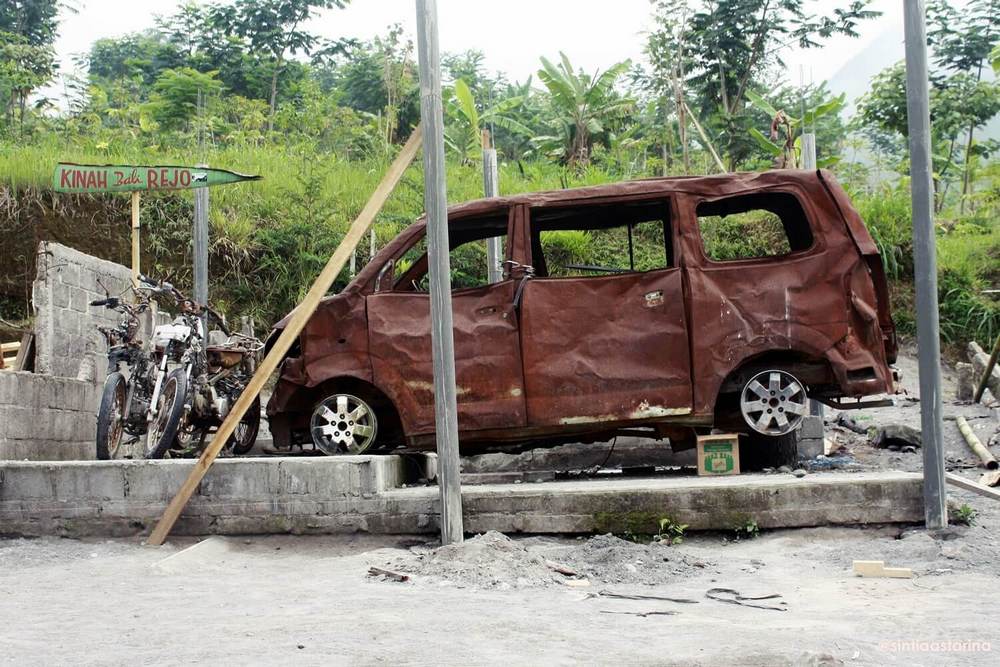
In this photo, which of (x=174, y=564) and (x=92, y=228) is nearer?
(x=174, y=564)

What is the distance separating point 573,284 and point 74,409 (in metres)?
3.85

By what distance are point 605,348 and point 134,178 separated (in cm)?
374

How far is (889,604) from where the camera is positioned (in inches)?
165

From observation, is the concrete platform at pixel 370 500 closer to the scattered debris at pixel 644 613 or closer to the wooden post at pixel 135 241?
the scattered debris at pixel 644 613

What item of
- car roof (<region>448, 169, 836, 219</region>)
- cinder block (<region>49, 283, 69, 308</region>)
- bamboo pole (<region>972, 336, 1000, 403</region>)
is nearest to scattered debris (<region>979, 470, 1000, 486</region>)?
car roof (<region>448, 169, 836, 219</region>)

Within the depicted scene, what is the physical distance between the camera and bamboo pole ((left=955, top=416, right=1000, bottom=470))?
6999mm

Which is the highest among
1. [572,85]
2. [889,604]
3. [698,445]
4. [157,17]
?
[157,17]

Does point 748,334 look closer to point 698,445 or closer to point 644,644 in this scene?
point 698,445

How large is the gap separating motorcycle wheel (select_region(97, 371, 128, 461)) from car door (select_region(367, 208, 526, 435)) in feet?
5.81

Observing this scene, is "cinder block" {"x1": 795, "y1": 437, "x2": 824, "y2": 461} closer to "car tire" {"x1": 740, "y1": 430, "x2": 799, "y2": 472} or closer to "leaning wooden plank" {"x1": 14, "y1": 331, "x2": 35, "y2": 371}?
"car tire" {"x1": 740, "y1": 430, "x2": 799, "y2": 472}

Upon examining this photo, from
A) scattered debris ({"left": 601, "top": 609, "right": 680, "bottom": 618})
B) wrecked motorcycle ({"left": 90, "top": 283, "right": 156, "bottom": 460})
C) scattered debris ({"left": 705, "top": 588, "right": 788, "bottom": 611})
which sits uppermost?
wrecked motorcycle ({"left": 90, "top": 283, "right": 156, "bottom": 460})

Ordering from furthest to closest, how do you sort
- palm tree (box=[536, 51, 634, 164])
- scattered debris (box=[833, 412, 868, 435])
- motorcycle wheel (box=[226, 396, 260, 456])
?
palm tree (box=[536, 51, 634, 164]) < scattered debris (box=[833, 412, 868, 435]) < motorcycle wheel (box=[226, 396, 260, 456])

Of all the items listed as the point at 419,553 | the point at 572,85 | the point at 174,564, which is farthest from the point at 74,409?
the point at 572,85

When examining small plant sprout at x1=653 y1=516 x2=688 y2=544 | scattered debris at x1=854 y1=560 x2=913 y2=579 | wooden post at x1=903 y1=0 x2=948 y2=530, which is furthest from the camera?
small plant sprout at x1=653 y1=516 x2=688 y2=544
